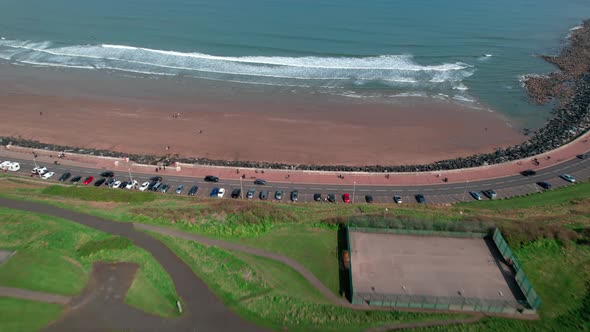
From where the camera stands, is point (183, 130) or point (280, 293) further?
point (183, 130)

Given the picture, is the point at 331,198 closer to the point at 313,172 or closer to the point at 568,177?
the point at 313,172

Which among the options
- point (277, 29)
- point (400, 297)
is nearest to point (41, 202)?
point (400, 297)

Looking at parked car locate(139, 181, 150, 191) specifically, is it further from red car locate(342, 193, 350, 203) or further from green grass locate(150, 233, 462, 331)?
red car locate(342, 193, 350, 203)

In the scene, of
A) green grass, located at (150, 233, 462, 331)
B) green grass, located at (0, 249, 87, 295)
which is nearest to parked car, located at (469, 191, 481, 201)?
green grass, located at (150, 233, 462, 331)

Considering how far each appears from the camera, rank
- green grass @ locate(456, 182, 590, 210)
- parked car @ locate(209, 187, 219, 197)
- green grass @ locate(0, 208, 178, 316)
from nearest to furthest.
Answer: green grass @ locate(0, 208, 178, 316) < green grass @ locate(456, 182, 590, 210) < parked car @ locate(209, 187, 219, 197)

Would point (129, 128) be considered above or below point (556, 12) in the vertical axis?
below

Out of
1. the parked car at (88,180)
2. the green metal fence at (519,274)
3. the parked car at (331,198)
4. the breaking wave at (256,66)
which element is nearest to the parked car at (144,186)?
the parked car at (88,180)

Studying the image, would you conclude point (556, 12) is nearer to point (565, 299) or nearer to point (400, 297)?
point (565, 299)

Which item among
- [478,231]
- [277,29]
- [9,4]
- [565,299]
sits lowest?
[565,299]

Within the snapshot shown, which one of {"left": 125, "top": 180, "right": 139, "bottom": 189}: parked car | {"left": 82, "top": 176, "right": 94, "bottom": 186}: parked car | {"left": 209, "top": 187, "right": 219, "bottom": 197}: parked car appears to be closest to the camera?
{"left": 209, "top": 187, "right": 219, "bottom": 197}: parked car
